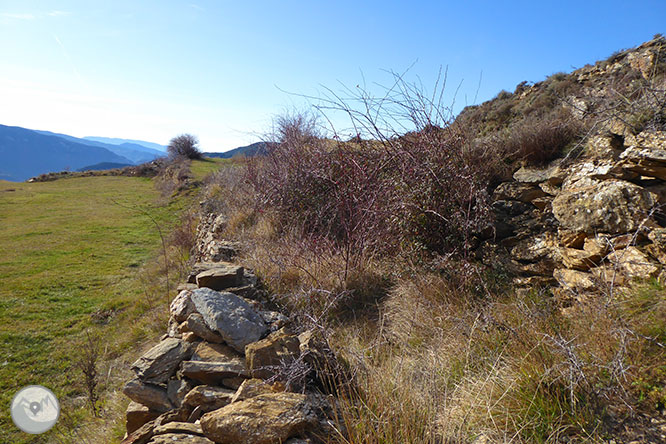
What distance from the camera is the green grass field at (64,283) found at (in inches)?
215

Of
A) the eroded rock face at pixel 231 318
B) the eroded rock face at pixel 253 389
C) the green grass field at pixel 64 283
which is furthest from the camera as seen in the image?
→ the green grass field at pixel 64 283

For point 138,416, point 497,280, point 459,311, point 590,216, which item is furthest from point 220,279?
point 590,216

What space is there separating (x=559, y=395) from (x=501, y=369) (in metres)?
0.32

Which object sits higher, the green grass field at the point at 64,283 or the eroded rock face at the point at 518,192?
the eroded rock face at the point at 518,192

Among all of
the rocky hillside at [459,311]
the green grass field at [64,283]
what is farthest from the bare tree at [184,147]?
the rocky hillside at [459,311]

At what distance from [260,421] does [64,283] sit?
9639mm

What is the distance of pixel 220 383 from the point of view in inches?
107

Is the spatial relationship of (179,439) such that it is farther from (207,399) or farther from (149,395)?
(149,395)

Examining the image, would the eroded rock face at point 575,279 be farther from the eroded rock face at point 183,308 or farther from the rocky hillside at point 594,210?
the eroded rock face at point 183,308

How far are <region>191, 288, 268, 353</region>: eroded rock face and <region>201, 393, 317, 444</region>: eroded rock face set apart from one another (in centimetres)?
81

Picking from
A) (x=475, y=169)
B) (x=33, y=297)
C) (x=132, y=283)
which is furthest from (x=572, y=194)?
(x=33, y=297)

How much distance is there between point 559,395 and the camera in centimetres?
202

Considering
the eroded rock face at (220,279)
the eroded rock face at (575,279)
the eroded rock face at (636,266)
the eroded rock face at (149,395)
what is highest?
the eroded rock face at (636,266)

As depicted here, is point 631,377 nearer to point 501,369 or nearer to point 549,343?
point 549,343
